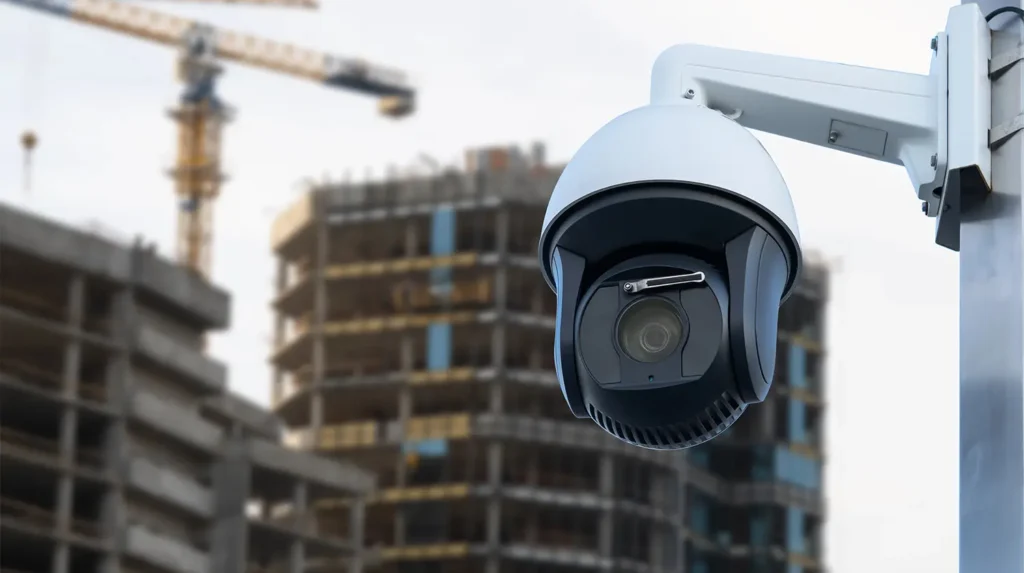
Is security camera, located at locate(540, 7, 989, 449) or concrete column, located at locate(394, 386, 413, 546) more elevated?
concrete column, located at locate(394, 386, 413, 546)

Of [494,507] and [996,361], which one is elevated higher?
[494,507]

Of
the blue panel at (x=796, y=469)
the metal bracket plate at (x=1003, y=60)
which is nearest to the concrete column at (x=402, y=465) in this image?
the blue panel at (x=796, y=469)

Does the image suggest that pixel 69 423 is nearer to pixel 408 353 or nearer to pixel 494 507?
pixel 494 507

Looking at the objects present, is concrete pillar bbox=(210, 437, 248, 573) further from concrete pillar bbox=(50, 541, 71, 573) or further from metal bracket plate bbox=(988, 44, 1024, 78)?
metal bracket plate bbox=(988, 44, 1024, 78)

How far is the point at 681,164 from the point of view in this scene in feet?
9.17

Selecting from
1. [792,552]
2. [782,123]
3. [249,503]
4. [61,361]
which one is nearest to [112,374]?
[61,361]

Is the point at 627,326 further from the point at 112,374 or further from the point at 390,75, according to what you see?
the point at 390,75

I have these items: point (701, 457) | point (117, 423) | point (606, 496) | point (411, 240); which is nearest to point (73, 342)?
point (117, 423)

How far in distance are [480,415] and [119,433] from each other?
82.8 feet

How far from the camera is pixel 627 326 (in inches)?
110

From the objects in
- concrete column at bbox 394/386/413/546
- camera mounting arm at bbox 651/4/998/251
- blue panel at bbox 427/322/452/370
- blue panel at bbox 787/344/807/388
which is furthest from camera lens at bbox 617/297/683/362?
blue panel at bbox 787/344/807/388

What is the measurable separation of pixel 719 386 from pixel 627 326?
130 mm

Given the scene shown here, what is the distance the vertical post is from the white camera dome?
23 centimetres

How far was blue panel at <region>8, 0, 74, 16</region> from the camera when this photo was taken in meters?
120
